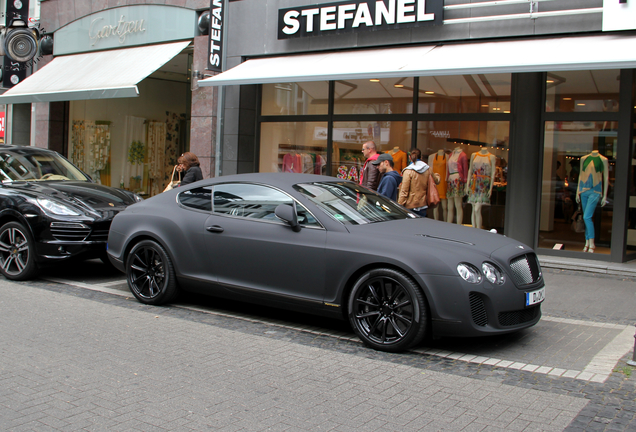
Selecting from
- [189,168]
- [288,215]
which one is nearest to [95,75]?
[189,168]

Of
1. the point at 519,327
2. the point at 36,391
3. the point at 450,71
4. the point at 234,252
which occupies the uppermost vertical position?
the point at 450,71

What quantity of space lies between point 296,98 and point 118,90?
3810 mm

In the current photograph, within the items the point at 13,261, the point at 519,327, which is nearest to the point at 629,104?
the point at 519,327

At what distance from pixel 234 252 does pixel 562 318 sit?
3573mm

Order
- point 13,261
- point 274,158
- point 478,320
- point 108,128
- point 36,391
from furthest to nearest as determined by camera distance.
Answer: point 108,128, point 274,158, point 13,261, point 478,320, point 36,391

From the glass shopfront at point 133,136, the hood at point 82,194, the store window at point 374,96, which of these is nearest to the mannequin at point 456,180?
the store window at point 374,96

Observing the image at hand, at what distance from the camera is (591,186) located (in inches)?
398

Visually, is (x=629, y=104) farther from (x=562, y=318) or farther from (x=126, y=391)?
(x=126, y=391)

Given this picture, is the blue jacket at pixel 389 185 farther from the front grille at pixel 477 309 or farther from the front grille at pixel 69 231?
the front grille at pixel 477 309

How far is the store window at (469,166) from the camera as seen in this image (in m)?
11.0

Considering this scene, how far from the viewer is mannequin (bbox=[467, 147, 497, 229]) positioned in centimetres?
1115

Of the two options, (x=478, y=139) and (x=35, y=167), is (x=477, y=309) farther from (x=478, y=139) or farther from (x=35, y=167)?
(x=35, y=167)

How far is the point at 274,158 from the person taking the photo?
1410cm

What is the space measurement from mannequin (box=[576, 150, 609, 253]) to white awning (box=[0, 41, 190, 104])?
868cm
